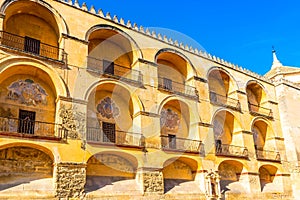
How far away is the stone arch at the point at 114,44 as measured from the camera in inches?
565

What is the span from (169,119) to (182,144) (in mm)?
1603

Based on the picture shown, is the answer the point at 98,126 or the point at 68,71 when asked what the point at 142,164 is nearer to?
the point at 98,126

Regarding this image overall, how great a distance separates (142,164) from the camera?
1259 centimetres

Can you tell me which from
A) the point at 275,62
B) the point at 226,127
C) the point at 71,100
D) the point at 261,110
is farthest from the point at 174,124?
the point at 275,62

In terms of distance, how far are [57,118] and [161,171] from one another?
5435 mm

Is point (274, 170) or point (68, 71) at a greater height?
point (68, 71)

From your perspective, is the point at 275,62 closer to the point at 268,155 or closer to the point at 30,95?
the point at 268,155

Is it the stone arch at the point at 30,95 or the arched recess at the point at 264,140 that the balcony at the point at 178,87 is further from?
the stone arch at the point at 30,95

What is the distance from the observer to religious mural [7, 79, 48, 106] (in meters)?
11.3

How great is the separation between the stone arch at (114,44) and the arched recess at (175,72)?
1820 millimetres

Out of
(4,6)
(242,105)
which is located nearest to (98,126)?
(4,6)

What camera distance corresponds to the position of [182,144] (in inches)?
610

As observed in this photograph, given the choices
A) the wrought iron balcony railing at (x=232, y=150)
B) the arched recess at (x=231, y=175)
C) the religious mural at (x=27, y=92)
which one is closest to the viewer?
the religious mural at (x=27, y=92)

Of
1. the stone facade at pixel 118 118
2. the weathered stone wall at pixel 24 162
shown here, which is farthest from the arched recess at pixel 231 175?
the weathered stone wall at pixel 24 162
